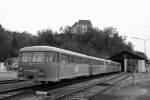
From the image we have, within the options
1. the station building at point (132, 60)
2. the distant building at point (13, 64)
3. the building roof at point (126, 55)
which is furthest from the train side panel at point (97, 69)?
the building roof at point (126, 55)

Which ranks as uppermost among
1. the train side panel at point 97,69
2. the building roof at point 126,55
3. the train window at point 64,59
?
the building roof at point 126,55

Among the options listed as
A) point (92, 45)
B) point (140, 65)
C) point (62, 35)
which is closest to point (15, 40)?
point (62, 35)

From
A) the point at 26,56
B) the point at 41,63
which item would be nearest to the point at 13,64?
the point at 26,56

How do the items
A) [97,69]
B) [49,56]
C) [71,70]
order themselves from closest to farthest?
1. [49,56]
2. [71,70]
3. [97,69]

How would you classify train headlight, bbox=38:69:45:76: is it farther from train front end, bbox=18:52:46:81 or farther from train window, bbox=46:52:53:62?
train window, bbox=46:52:53:62

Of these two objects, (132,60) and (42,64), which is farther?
(132,60)

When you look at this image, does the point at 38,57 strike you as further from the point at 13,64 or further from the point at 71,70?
the point at 13,64

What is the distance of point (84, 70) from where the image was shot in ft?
91.4

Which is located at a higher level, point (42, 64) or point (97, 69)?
point (42, 64)

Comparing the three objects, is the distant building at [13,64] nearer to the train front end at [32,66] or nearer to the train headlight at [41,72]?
the train front end at [32,66]

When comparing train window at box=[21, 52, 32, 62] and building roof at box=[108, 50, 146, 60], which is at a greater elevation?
building roof at box=[108, 50, 146, 60]

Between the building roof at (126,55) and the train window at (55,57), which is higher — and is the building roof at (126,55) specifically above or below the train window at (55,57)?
above

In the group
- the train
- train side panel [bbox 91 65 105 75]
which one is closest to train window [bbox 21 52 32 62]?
the train

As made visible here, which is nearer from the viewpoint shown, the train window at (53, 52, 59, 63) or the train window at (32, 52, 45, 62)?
the train window at (32, 52, 45, 62)
